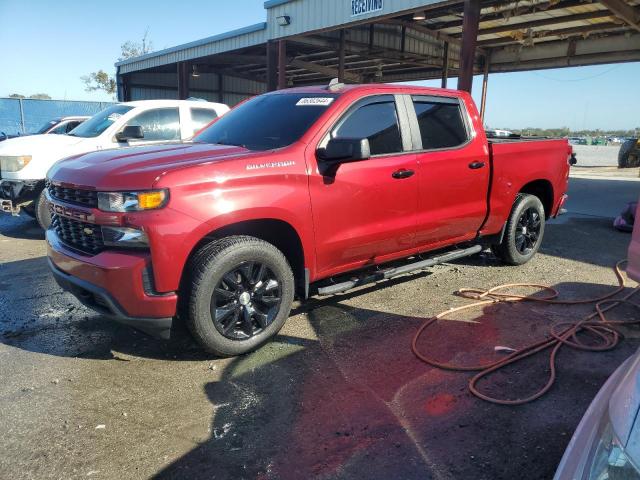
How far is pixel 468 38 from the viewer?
9.89m

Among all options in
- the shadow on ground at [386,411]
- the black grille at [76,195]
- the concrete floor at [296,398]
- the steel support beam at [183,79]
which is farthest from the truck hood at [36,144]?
the steel support beam at [183,79]

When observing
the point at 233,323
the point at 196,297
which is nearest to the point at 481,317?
the point at 233,323

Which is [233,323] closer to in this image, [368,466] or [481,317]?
[368,466]

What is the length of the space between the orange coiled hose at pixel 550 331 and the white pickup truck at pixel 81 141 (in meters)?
4.74

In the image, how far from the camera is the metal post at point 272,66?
1566 centimetres

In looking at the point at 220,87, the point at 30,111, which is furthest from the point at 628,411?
the point at 220,87

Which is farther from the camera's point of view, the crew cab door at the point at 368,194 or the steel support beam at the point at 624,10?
the steel support beam at the point at 624,10

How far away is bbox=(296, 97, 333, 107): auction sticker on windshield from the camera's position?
13.6 ft

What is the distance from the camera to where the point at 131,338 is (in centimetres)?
404

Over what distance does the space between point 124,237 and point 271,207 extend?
38.8 inches

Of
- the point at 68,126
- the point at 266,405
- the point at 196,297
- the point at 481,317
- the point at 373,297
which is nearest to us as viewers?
the point at 266,405

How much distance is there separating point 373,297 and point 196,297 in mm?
2133

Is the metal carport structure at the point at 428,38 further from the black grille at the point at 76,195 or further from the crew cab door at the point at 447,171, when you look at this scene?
the black grille at the point at 76,195

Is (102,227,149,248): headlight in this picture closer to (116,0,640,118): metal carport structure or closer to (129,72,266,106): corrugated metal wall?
(116,0,640,118): metal carport structure
